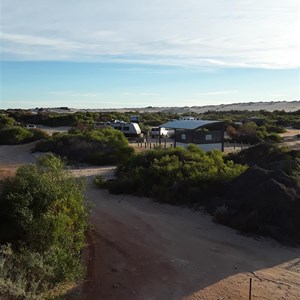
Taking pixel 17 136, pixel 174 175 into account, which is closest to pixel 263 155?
pixel 174 175

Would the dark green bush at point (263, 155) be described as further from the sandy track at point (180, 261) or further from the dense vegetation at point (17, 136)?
the dense vegetation at point (17, 136)

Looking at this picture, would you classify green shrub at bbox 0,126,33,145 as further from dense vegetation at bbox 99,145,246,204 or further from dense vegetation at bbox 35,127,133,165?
dense vegetation at bbox 99,145,246,204

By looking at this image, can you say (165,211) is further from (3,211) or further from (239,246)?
(3,211)

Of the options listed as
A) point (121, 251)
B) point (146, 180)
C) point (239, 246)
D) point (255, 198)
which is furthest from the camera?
point (146, 180)

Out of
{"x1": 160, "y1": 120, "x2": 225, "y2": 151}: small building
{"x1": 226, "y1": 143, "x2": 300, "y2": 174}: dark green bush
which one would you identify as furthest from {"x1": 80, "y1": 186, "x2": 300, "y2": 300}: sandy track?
{"x1": 160, "y1": 120, "x2": 225, "y2": 151}: small building

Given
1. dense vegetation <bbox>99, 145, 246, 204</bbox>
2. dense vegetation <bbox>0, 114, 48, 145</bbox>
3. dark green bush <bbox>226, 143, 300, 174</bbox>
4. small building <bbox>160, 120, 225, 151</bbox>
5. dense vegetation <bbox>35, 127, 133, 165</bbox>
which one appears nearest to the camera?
dense vegetation <bbox>99, 145, 246, 204</bbox>

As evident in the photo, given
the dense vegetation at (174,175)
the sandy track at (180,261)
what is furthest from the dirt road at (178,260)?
the dense vegetation at (174,175)

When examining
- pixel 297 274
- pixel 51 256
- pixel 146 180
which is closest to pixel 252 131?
pixel 146 180
